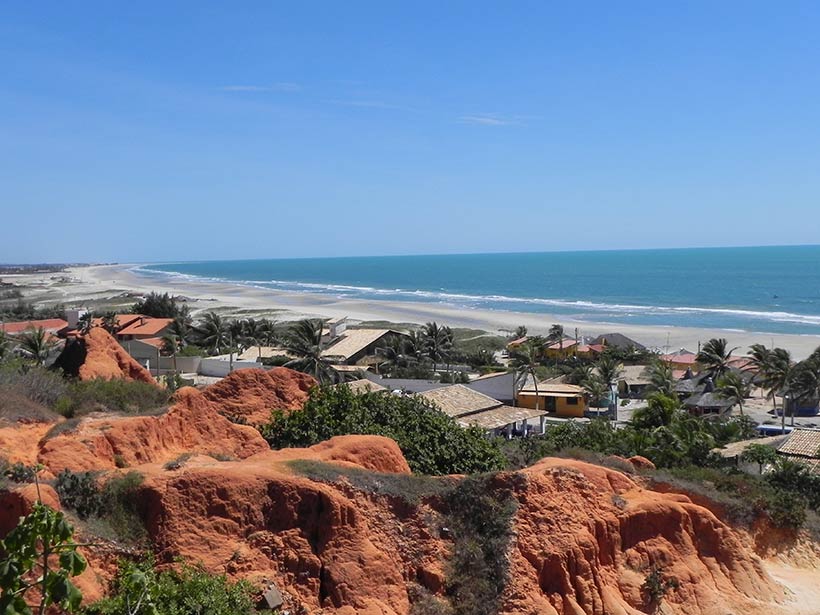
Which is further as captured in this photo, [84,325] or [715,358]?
[715,358]

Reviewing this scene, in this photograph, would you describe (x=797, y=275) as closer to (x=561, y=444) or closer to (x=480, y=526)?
(x=561, y=444)

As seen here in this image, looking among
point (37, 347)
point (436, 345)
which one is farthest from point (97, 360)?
point (436, 345)

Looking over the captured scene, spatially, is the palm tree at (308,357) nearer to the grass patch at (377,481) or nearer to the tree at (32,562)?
the grass patch at (377,481)

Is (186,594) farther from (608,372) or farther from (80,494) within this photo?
(608,372)

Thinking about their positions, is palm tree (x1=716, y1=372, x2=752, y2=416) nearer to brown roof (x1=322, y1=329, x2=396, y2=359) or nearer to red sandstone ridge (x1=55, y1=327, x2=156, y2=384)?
brown roof (x1=322, y1=329, x2=396, y2=359)

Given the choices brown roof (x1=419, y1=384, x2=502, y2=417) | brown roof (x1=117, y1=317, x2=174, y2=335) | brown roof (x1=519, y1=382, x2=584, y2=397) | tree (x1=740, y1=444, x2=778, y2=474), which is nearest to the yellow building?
brown roof (x1=519, y1=382, x2=584, y2=397)

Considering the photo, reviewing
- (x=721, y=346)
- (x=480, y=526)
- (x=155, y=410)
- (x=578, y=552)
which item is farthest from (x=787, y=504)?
(x=721, y=346)
